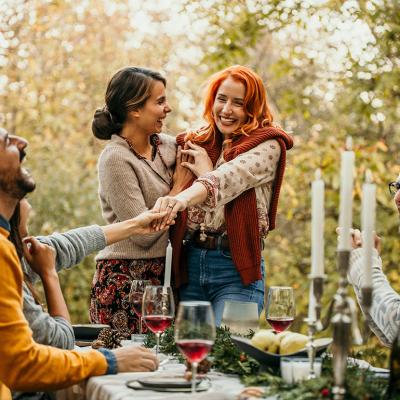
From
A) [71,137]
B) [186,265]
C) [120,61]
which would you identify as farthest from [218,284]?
[120,61]

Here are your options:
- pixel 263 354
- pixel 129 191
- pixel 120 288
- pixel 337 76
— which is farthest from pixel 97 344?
pixel 337 76

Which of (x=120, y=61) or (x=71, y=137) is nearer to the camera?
(x=71, y=137)

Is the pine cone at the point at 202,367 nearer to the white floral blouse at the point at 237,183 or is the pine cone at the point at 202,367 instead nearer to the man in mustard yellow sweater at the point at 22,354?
the man in mustard yellow sweater at the point at 22,354

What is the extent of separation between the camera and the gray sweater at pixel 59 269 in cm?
192

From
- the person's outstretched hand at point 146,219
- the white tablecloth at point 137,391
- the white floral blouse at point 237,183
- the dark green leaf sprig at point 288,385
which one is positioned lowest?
the white tablecloth at point 137,391

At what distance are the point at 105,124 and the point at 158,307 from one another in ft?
4.28

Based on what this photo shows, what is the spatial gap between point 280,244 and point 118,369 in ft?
18.7

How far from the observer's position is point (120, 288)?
9.67 feet

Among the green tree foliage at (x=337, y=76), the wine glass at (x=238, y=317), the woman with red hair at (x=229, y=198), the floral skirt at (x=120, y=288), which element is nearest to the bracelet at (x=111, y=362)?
the wine glass at (x=238, y=317)

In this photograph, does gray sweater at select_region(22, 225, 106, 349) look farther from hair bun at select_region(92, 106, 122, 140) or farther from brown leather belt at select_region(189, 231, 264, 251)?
hair bun at select_region(92, 106, 122, 140)

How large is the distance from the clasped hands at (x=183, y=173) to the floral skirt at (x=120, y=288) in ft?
0.69

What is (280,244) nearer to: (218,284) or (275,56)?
(275,56)

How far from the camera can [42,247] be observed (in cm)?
212

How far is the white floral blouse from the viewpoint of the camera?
2.84 metres
